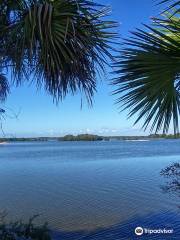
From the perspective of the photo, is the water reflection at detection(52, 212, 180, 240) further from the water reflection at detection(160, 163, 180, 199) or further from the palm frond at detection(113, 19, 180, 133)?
the palm frond at detection(113, 19, 180, 133)

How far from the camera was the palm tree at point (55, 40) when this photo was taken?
150 inches

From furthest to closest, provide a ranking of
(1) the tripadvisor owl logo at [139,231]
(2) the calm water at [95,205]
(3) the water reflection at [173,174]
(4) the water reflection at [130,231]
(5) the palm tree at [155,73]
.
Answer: (2) the calm water at [95,205] < (1) the tripadvisor owl logo at [139,231] < (4) the water reflection at [130,231] < (3) the water reflection at [173,174] < (5) the palm tree at [155,73]

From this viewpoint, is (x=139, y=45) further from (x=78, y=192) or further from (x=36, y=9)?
(x=78, y=192)

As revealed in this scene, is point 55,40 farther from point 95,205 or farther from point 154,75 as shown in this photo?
point 95,205

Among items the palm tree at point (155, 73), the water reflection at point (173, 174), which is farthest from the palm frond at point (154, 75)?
the water reflection at point (173, 174)

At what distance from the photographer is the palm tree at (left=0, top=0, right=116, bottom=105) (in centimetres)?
382

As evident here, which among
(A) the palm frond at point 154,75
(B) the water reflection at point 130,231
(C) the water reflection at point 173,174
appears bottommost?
(B) the water reflection at point 130,231

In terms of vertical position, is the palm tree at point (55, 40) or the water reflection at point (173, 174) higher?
the palm tree at point (55, 40)

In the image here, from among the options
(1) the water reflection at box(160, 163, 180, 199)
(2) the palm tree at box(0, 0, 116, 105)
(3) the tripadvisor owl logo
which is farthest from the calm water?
(2) the palm tree at box(0, 0, 116, 105)

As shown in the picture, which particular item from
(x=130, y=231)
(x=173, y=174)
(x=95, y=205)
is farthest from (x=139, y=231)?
(x=95, y=205)

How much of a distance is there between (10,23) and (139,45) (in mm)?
1489

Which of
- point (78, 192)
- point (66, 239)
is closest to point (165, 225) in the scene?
point (66, 239)

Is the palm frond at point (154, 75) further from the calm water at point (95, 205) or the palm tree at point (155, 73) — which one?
the calm water at point (95, 205)

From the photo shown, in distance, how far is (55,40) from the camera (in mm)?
3898
